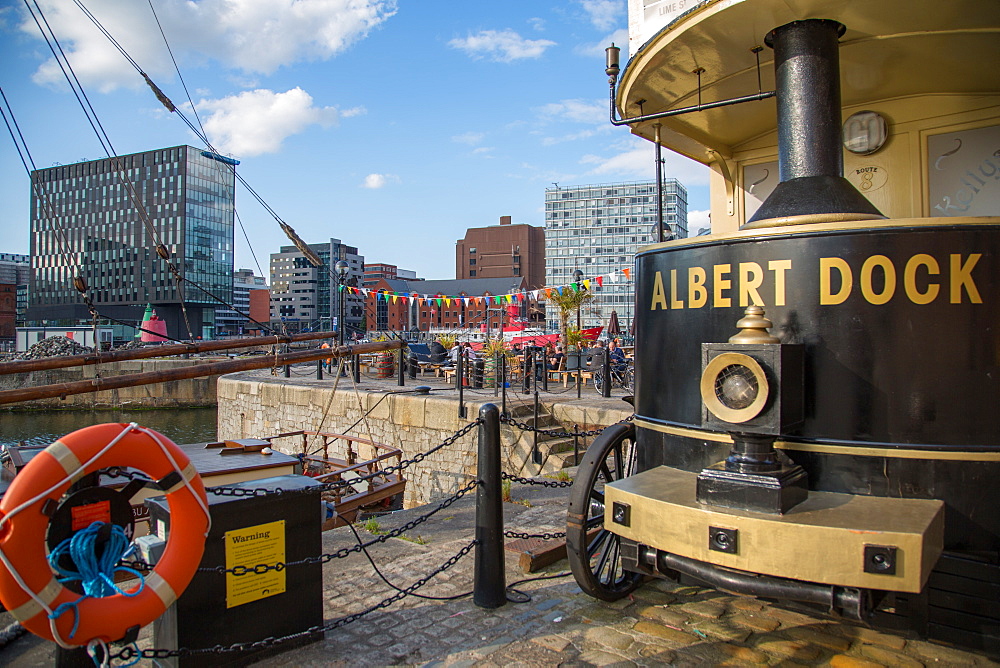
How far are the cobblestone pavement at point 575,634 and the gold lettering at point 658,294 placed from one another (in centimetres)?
184

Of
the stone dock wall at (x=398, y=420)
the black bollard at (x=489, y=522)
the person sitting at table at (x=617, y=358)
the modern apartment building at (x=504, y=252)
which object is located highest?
the modern apartment building at (x=504, y=252)

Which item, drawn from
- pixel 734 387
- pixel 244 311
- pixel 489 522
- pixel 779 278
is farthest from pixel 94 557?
pixel 244 311

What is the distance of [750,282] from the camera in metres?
3.32

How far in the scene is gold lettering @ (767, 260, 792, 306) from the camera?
126 inches

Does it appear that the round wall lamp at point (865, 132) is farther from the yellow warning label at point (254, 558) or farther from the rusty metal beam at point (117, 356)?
the rusty metal beam at point (117, 356)

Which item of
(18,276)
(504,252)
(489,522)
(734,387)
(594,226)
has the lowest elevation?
(489,522)

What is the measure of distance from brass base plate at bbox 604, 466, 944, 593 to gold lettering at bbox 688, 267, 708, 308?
102 cm

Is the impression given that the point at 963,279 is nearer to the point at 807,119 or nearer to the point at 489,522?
the point at 807,119

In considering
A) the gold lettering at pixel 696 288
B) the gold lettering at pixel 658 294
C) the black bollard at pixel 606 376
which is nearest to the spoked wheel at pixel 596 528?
the gold lettering at pixel 658 294

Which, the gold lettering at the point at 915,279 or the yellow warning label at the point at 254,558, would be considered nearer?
the gold lettering at the point at 915,279

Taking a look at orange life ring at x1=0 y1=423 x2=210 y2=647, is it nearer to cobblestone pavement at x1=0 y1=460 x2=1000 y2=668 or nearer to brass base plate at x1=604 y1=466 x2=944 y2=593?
cobblestone pavement at x1=0 y1=460 x2=1000 y2=668

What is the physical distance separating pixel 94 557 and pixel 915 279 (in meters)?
3.74

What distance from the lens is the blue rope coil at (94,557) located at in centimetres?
266

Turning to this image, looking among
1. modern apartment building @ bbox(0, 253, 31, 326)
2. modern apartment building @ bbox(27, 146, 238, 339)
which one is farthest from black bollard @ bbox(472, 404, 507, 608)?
modern apartment building @ bbox(0, 253, 31, 326)
